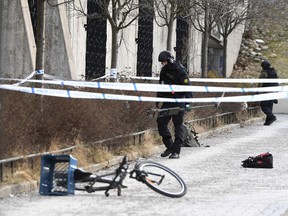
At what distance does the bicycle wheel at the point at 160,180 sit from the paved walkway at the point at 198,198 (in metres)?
0.11

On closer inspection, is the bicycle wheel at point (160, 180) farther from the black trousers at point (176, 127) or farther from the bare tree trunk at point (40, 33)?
the bare tree trunk at point (40, 33)

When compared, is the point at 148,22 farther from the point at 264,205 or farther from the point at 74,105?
the point at 264,205

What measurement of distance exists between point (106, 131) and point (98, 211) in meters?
5.37

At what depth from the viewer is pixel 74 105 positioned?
14.8 metres

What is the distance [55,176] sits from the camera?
11172mm

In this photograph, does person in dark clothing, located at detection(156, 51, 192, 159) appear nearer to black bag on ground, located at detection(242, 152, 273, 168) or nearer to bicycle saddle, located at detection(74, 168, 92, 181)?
black bag on ground, located at detection(242, 152, 273, 168)

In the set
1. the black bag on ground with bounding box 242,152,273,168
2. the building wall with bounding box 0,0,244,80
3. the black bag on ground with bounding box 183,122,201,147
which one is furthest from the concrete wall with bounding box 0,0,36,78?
the black bag on ground with bounding box 242,152,273,168

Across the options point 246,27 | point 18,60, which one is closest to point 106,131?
point 18,60

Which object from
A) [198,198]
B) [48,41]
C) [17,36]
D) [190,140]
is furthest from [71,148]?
[48,41]

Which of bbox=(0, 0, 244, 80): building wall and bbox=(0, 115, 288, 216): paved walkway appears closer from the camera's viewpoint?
bbox=(0, 115, 288, 216): paved walkway

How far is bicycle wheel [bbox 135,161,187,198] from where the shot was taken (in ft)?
36.1

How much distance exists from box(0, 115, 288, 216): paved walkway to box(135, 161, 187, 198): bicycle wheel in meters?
0.11

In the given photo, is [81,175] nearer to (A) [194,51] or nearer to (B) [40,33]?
(B) [40,33]

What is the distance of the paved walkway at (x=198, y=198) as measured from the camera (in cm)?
1036
